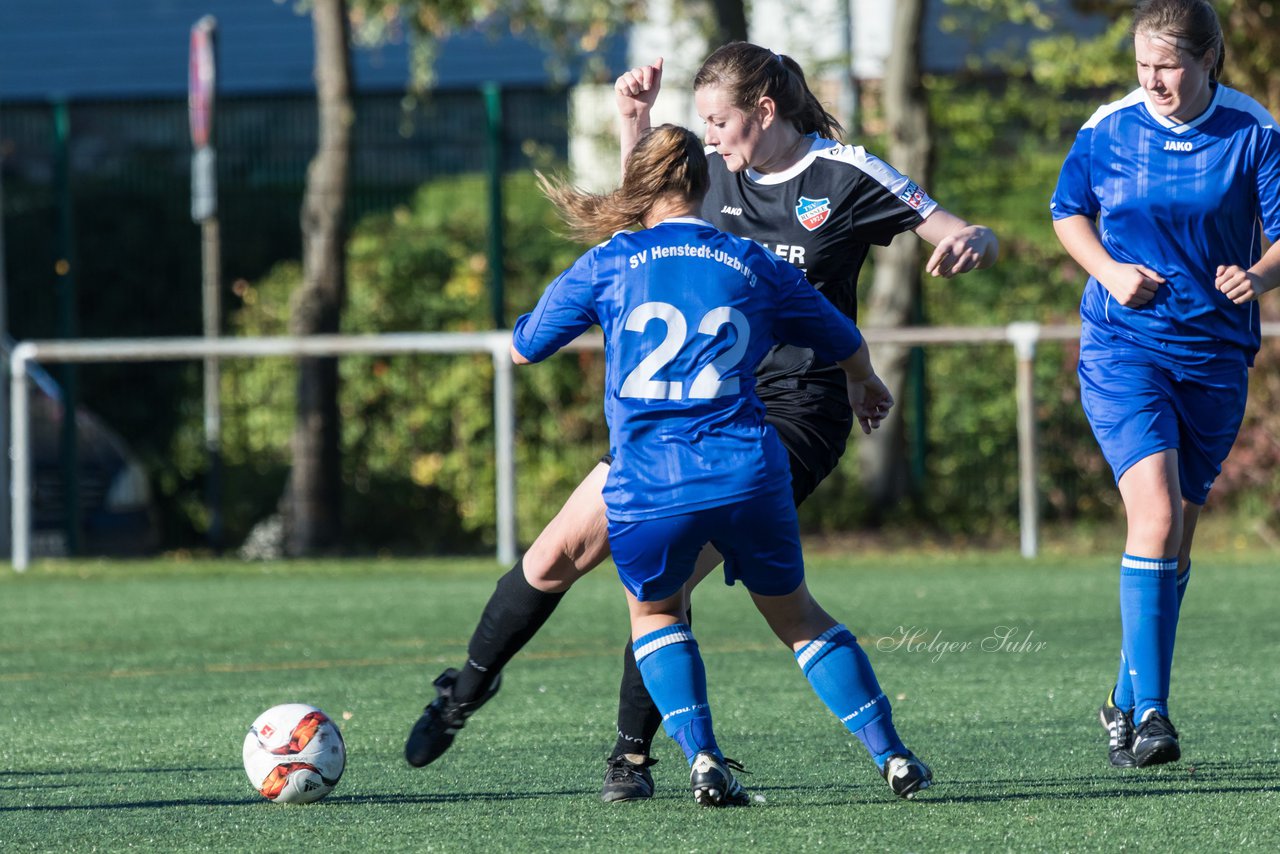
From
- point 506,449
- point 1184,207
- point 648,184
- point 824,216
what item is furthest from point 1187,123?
point 506,449

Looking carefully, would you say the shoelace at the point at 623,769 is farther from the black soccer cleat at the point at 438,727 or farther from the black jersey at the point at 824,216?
the black jersey at the point at 824,216

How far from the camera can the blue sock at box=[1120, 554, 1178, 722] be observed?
4828mm

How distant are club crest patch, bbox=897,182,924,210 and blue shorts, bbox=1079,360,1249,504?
2.47 feet

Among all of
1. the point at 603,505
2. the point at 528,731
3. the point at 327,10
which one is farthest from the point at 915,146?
the point at 603,505

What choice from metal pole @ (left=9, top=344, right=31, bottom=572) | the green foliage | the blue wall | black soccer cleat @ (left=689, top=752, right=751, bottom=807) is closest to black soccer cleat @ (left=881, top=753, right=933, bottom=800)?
black soccer cleat @ (left=689, top=752, right=751, bottom=807)

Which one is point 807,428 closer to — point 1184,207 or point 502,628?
point 502,628

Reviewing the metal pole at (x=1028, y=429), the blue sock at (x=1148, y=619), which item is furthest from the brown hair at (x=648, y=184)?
the metal pole at (x=1028, y=429)

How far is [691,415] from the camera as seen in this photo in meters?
4.14

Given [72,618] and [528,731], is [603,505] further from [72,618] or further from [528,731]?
[72,618]

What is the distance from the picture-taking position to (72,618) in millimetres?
9312

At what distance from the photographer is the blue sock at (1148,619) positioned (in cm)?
483

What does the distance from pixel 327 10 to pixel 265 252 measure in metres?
3.20

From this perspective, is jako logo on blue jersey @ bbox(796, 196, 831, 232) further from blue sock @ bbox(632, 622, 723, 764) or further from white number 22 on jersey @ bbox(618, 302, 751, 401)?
blue sock @ bbox(632, 622, 723, 764)

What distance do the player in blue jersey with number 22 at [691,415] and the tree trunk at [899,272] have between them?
29.8ft
